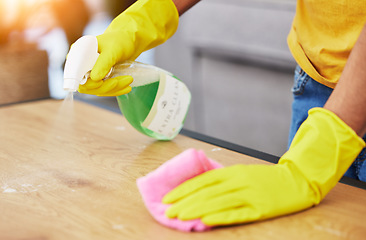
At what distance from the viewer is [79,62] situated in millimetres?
829

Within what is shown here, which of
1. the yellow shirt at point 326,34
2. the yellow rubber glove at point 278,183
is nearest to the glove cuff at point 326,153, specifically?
the yellow rubber glove at point 278,183

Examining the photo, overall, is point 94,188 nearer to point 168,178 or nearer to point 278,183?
point 168,178

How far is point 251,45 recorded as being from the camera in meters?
2.26

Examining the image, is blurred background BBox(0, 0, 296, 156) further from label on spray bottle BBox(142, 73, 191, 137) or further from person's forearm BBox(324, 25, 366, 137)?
person's forearm BBox(324, 25, 366, 137)

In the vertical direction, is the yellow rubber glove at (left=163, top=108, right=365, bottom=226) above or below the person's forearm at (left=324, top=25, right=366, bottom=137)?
below

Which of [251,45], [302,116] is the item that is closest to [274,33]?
[251,45]

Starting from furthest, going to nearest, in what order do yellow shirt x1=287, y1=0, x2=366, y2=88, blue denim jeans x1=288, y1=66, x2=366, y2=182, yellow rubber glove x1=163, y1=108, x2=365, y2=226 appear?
blue denim jeans x1=288, y1=66, x2=366, y2=182 < yellow shirt x1=287, y1=0, x2=366, y2=88 < yellow rubber glove x1=163, y1=108, x2=365, y2=226

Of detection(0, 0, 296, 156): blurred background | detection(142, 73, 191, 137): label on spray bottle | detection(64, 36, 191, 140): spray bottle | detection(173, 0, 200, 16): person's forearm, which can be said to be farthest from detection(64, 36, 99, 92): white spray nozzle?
detection(0, 0, 296, 156): blurred background

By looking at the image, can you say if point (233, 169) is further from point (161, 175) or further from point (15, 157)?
point (15, 157)

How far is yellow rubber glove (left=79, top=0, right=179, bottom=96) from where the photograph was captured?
881mm

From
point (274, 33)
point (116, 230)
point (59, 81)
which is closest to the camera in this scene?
point (116, 230)

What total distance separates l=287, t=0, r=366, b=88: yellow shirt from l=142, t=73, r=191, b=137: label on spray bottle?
28 centimetres

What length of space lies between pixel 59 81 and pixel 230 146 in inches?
102

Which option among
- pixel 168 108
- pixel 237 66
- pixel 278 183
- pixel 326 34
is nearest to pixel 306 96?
pixel 326 34
